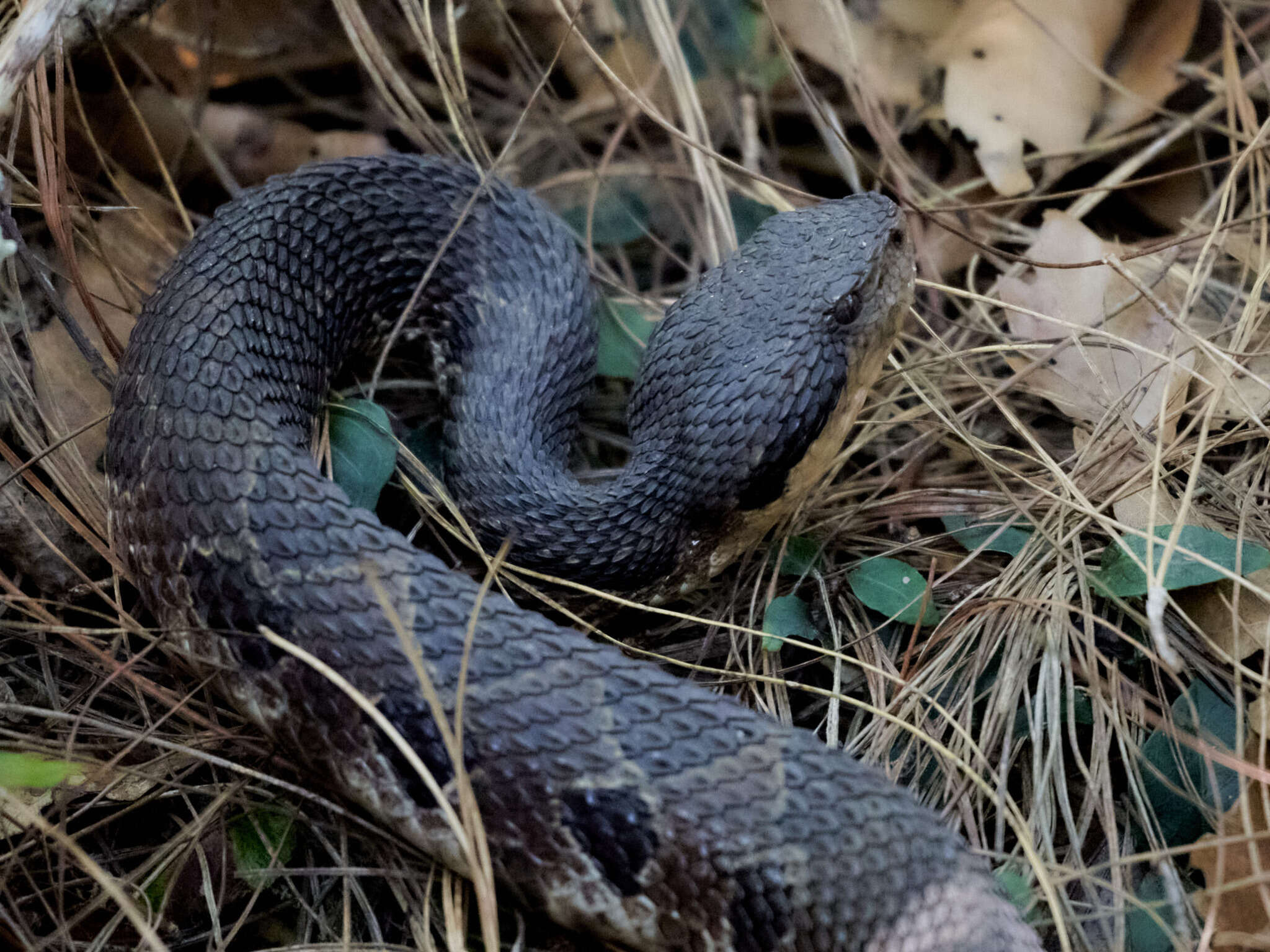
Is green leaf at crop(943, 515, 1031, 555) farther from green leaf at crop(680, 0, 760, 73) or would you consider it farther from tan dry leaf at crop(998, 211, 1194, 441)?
green leaf at crop(680, 0, 760, 73)

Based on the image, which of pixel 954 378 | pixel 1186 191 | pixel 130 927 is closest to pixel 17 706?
pixel 130 927

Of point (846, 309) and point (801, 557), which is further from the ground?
point (846, 309)

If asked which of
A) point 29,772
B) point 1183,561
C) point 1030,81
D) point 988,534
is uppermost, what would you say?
point 29,772

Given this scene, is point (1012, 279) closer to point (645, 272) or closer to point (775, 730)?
point (645, 272)

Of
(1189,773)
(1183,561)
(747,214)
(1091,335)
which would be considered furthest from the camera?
(747,214)

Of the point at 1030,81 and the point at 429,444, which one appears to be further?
the point at 1030,81

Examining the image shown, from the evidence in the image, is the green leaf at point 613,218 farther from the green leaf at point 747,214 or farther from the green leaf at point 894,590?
the green leaf at point 894,590

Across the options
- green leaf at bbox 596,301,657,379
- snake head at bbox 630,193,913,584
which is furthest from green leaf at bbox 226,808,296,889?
green leaf at bbox 596,301,657,379

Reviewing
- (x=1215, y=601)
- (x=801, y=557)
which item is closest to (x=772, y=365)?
(x=801, y=557)

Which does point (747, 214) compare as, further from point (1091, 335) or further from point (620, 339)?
point (1091, 335)
